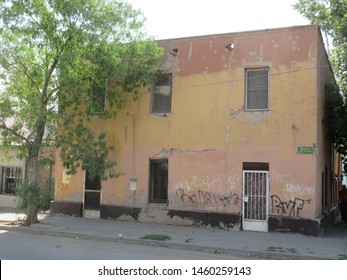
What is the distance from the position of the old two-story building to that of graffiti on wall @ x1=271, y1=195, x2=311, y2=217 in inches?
1.2

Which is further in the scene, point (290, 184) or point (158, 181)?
point (158, 181)

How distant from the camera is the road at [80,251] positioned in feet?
28.7

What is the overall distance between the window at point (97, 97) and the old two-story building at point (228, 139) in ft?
4.37

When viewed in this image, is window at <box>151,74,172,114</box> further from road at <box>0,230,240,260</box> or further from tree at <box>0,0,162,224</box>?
road at <box>0,230,240,260</box>

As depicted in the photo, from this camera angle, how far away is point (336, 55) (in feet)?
62.5

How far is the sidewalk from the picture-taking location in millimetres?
10203

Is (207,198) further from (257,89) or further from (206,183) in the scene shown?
(257,89)

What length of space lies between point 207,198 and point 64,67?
653cm

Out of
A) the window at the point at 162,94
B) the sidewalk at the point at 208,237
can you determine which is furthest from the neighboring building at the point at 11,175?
the window at the point at 162,94

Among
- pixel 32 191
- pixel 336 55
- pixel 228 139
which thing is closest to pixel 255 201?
pixel 228 139

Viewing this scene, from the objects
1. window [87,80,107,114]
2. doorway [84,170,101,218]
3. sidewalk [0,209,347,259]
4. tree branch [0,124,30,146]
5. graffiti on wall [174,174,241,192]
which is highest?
window [87,80,107,114]

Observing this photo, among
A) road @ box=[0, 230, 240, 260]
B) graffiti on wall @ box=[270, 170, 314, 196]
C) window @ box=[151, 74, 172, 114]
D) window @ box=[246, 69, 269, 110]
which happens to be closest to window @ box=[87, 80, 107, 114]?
window @ box=[151, 74, 172, 114]

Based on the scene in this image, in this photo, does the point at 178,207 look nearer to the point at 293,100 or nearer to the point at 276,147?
the point at 276,147


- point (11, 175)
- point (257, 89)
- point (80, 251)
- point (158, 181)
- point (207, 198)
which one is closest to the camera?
point (80, 251)
